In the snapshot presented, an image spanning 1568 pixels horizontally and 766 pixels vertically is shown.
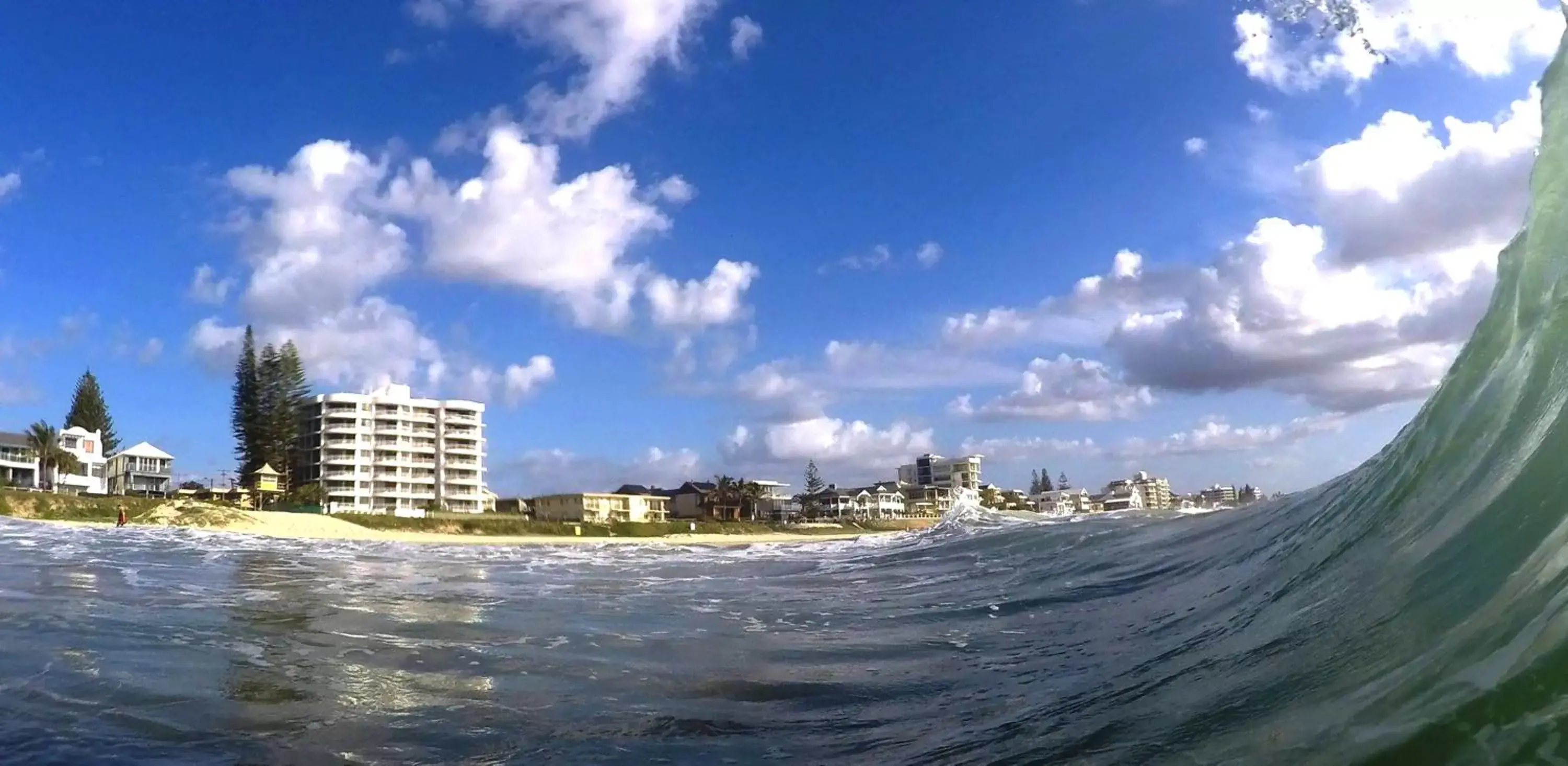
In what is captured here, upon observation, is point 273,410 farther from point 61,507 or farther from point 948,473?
point 948,473

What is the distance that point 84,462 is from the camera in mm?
78375

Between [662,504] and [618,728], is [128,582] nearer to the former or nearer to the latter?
[618,728]

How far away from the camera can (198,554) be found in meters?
23.0

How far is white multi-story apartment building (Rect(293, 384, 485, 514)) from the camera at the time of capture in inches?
3406

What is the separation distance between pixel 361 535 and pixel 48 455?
35.0 metres

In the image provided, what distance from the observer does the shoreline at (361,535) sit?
49.6 metres

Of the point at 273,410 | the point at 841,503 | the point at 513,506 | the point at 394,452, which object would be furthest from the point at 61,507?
Result: the point at 841,503

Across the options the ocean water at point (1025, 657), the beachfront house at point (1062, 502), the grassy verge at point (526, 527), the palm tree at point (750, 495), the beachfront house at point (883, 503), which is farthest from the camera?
the beachfront house at point (1062, 502)

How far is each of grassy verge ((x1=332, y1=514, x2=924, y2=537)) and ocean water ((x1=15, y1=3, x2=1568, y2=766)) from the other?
189 feet

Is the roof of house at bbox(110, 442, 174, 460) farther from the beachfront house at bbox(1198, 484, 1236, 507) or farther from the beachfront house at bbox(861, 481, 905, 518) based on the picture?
the beachfront house at bbox(1198, 484, 1236, 507)

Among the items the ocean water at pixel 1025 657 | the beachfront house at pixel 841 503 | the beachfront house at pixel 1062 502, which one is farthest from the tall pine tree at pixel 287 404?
the beachfront house at pixel 1062 502

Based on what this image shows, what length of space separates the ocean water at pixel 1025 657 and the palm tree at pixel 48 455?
251 ft

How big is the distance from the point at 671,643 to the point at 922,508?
12024 cm

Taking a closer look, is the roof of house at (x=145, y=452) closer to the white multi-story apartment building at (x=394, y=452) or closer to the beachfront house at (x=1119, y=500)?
the white multi-story apartment building at (x=394, y=452)
